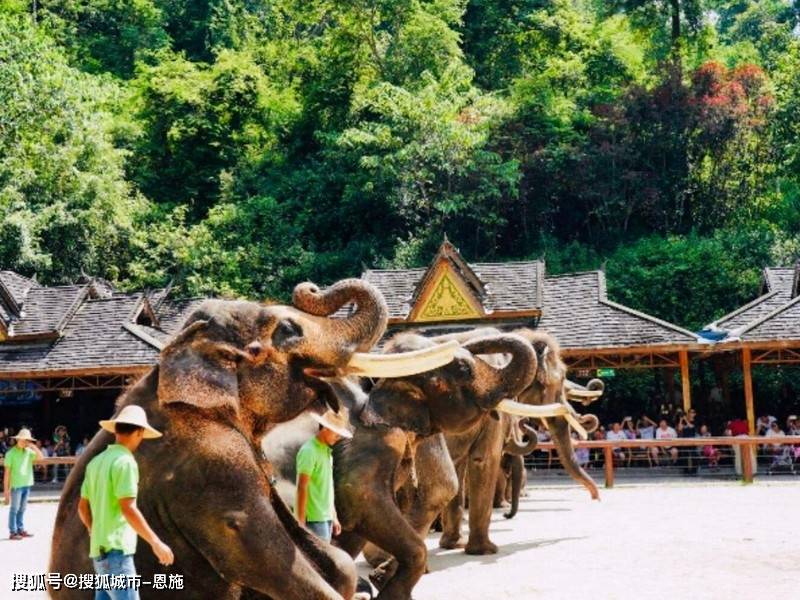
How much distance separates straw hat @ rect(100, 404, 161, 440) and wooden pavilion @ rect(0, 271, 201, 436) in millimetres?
18896

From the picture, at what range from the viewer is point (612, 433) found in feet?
74.0

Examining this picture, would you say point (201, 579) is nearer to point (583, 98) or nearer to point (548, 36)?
point (583, 98)

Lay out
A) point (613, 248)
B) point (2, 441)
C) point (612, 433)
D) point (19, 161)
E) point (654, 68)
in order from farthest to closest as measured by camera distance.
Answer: point (654, 68), point (613, 248), point (19, 161), point (2, 441), point (612, 433)

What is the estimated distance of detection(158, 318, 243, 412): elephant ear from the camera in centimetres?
518

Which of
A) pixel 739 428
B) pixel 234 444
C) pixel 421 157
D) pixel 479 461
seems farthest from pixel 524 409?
pixel 421 157

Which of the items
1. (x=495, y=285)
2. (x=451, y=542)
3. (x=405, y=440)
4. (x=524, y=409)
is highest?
(x=405, y=440)

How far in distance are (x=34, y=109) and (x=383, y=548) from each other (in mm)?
31113

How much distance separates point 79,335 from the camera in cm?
2639

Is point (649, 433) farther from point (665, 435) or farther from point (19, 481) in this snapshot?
point (19, 481)

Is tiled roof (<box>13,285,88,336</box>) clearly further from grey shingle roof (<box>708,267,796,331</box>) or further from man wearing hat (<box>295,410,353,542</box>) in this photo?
man wearing hat (<box>295,410,353,542</box>)

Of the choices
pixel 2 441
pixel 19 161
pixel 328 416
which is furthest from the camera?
pixel 19 161

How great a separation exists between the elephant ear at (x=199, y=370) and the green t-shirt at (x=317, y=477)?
178 centimetres

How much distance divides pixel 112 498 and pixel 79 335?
2236cm

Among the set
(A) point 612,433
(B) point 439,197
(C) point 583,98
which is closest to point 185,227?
(B) point 439,197
